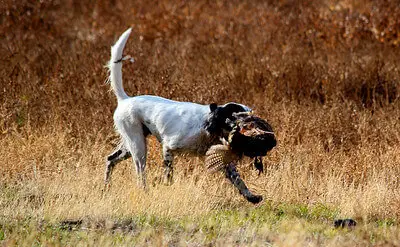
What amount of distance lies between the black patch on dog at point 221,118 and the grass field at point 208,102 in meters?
0.62

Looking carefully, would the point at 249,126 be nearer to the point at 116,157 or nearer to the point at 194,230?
the point at 194,230

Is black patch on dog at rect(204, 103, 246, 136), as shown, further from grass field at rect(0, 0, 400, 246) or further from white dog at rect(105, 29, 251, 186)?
grass field at rect(0, 0, 400, 246)

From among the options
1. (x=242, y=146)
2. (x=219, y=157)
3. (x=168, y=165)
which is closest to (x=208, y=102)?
(x=168, y=165)

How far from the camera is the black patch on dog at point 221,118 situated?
256 inches

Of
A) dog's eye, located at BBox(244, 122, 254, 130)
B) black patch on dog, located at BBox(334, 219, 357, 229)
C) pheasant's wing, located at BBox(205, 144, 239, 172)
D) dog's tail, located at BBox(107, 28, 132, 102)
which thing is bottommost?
black patch on dog, located at BBox(334, 219, 357, 229)

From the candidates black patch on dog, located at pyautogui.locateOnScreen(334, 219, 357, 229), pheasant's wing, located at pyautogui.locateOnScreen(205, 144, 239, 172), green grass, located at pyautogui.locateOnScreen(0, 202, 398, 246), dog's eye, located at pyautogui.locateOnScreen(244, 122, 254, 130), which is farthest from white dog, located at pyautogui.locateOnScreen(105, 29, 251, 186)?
black patch on dog, located at pyautogui.locateOnScreen(334, 219, 357, 229)

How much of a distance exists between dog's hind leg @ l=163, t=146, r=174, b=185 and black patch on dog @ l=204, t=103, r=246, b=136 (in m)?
0.64

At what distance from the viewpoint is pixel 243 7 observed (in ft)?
54.4

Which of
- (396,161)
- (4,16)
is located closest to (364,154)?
(396,161)

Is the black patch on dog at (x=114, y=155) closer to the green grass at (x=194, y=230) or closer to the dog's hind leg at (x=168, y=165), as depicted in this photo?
the dog's hind leg at (x=168, y=165)

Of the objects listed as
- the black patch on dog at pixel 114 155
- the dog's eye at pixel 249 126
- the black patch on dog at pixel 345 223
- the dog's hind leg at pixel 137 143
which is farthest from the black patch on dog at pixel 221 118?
the black patch on dog at pixel 114 155

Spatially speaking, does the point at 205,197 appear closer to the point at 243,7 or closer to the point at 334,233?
the point at 334,233

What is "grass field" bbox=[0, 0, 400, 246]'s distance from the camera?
19.6 ft

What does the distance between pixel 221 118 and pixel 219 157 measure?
332 mm
